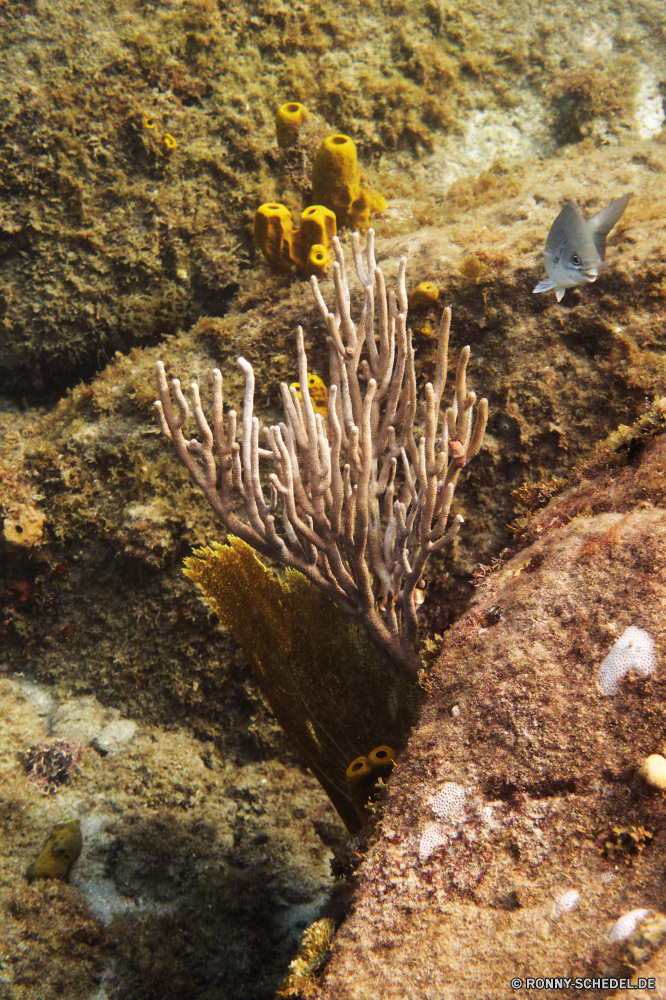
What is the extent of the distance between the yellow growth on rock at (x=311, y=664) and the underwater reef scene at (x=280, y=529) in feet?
0.05

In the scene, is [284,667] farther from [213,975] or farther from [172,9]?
[172,9]

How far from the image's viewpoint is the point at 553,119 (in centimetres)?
595

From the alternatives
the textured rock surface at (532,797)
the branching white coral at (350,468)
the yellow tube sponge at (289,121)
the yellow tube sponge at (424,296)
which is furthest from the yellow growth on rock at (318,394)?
the yellow tube sponge at (289,121)

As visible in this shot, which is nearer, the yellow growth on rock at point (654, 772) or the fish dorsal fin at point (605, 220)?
the yellow growth on rock at point (654, 772)

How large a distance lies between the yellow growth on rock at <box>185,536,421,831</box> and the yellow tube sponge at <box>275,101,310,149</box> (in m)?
3.59

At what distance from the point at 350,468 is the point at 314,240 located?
2.24 meters

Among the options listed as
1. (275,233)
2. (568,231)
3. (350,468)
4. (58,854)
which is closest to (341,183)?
(275,233)

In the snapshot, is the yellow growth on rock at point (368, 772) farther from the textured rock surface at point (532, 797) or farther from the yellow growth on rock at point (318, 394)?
the yellow growth on rock at point (318, 394)

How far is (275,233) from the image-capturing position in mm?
3643

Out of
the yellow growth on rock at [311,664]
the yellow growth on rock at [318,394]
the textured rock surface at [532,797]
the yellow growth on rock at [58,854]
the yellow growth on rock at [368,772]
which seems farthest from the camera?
the yellow growth on rock at [318,394]

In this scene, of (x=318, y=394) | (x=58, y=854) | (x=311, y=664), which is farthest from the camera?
(x=318, y=394)

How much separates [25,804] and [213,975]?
5.07 feet

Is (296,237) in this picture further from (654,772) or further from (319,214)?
(654,772)

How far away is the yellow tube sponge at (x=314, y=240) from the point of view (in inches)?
139
